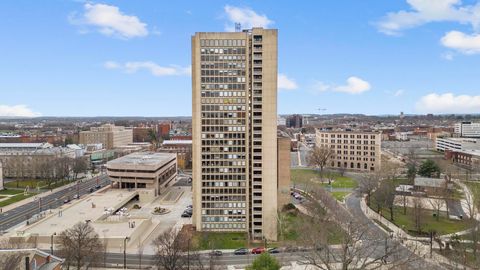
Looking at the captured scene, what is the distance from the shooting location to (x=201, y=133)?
6412 cm

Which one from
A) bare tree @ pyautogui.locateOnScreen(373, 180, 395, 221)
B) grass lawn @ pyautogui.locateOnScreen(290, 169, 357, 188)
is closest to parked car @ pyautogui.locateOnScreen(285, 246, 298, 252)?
bare tree @ pyautogui.locateOnScreen(373, 180, 395, 221)

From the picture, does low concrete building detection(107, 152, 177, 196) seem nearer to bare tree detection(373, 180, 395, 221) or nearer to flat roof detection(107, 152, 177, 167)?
flat roof detection(107, 152, 177, 167)

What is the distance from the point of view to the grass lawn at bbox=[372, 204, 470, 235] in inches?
2562

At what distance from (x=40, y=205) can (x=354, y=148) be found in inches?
3864

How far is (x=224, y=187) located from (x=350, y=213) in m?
27.5

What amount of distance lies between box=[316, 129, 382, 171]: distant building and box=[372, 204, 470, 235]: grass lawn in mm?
51641

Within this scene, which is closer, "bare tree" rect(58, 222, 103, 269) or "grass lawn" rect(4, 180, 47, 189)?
"bare tree" rect(58, 222, 103, 269)

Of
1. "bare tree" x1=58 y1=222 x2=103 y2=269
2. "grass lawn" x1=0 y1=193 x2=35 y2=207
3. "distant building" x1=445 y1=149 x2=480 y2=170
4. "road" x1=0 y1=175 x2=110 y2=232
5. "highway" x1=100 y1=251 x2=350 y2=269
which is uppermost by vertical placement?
"distant building" x1=445 y1=149 x2=480 y2=170

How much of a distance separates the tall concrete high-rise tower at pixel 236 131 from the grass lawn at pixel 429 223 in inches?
975

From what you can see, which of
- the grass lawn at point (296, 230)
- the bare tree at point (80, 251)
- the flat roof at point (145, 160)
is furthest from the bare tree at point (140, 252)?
the flat roof at point (145, 160)

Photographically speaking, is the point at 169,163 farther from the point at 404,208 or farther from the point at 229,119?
the point at 404,208

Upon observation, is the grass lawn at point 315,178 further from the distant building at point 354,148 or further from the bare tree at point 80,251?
the bare tree at point 80,251

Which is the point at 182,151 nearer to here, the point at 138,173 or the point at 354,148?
the point at 138,173

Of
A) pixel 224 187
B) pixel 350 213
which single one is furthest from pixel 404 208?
pixel 224 187
